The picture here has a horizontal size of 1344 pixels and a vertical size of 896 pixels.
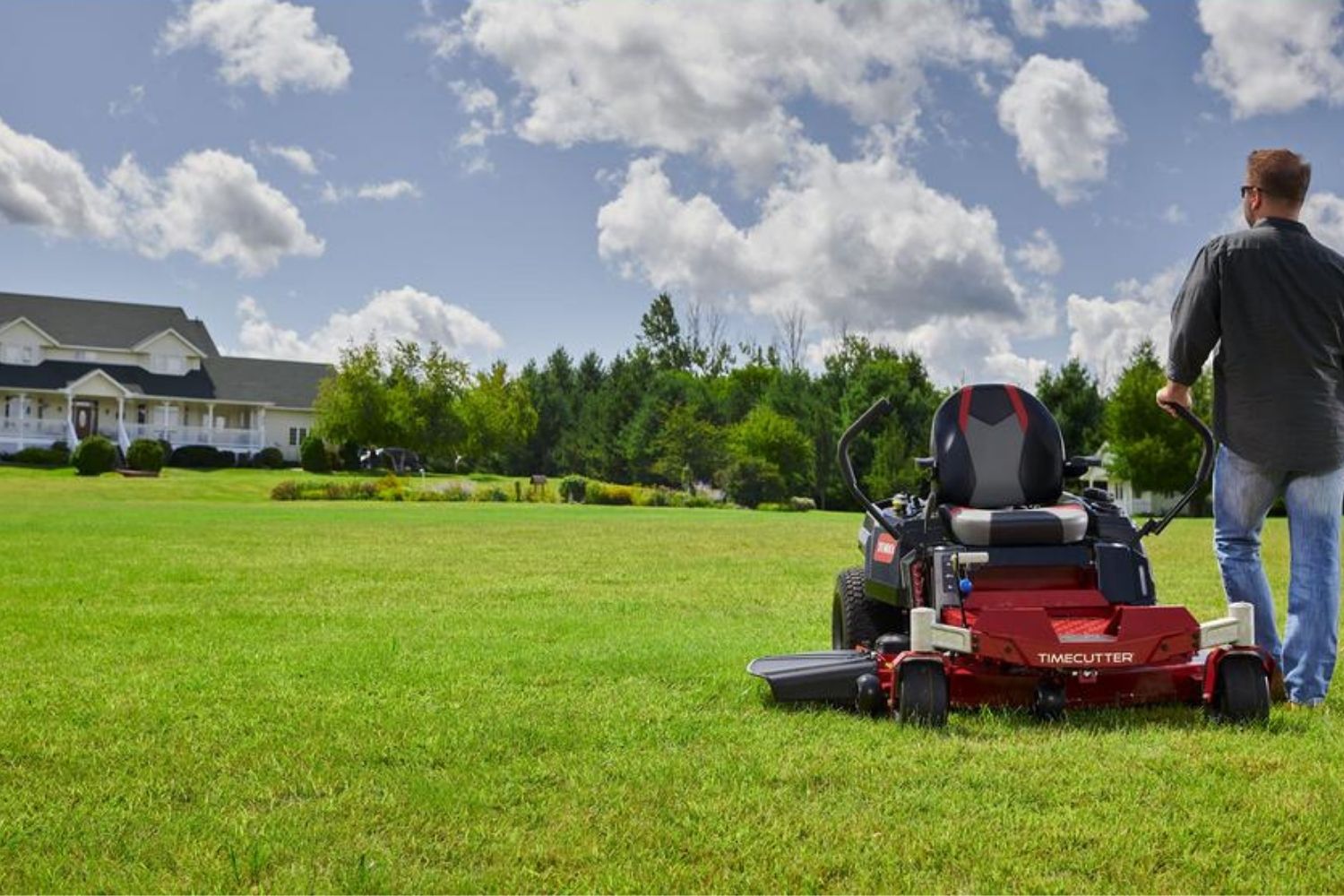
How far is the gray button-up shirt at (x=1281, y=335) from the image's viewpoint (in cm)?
551

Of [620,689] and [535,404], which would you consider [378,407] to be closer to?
[535,404]

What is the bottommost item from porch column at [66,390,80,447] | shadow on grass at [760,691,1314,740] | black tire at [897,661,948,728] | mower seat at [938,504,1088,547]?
shadow on grass at [760,691,1314,740]

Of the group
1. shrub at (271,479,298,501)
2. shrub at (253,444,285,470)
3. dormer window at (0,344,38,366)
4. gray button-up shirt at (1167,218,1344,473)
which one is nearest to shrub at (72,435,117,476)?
shrub at (253,444,285,470)

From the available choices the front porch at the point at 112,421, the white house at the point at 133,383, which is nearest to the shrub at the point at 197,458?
the front porch at the point at 112,421

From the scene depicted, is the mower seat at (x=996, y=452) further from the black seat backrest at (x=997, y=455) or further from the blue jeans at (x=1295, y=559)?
the blue jeans at (x=1295, y=559)

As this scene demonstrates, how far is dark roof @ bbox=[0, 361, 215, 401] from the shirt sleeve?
6726 centimetres

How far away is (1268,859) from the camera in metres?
3.37

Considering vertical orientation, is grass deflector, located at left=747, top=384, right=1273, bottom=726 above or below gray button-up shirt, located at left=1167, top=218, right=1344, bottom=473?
below

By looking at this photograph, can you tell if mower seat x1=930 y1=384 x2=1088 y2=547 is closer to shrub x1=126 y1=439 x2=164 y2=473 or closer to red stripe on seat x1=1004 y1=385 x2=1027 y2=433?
A: red stripe on seat x1=1004 y1=385 x2=1027 y2=433

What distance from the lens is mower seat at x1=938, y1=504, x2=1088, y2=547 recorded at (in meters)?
5.47

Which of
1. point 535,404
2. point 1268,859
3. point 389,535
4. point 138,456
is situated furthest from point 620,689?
point 535,404

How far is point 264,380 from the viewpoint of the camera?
7350cm

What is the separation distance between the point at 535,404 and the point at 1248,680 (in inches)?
2999

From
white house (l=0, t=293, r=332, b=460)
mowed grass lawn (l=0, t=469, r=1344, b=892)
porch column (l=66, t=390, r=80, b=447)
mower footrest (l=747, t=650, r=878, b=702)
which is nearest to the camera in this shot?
mowed grass lawn (l=0, t=469, r=1344, b=892)
